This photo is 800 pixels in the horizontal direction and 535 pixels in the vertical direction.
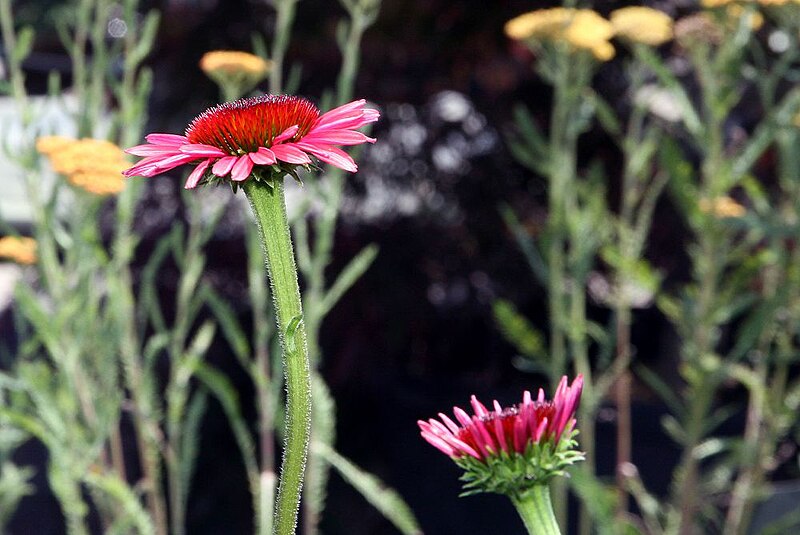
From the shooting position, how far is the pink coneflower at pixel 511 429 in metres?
0.67

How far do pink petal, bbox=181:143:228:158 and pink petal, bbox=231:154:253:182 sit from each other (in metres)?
0.01

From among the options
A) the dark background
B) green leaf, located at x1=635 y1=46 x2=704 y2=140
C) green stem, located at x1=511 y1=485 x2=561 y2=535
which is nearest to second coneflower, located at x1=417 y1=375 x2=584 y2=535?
green stem, located at x1=511 y1=485 x2=561 y2=535

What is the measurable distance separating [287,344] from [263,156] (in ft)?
0.33

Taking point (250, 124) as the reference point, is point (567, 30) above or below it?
above

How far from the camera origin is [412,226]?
326cm

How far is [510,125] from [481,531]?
108cm

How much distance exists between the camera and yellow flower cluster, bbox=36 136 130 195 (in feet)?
5.24

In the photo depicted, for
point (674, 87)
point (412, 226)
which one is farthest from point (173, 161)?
point (412, 226)

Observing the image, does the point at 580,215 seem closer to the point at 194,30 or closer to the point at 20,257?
the point at 20,257

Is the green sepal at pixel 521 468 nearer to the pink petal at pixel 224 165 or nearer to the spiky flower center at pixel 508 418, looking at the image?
the spiky flower center at pixel 508 418

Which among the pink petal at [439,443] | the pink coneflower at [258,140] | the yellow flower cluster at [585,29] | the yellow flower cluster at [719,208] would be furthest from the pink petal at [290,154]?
the yellow flower cluster at [719,208]

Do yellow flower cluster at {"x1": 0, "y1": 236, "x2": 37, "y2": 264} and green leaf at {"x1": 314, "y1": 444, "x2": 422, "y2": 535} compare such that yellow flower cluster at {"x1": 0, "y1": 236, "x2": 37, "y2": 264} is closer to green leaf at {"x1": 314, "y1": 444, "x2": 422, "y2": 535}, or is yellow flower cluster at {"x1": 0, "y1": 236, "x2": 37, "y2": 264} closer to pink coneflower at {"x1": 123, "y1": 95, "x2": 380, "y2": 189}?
green leaf at {"x1": 314, "y1": 444, "x2": 422, "y2": 535}

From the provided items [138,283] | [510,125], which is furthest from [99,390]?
[510,125]

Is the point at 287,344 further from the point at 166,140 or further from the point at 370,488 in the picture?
the point at 370,488
